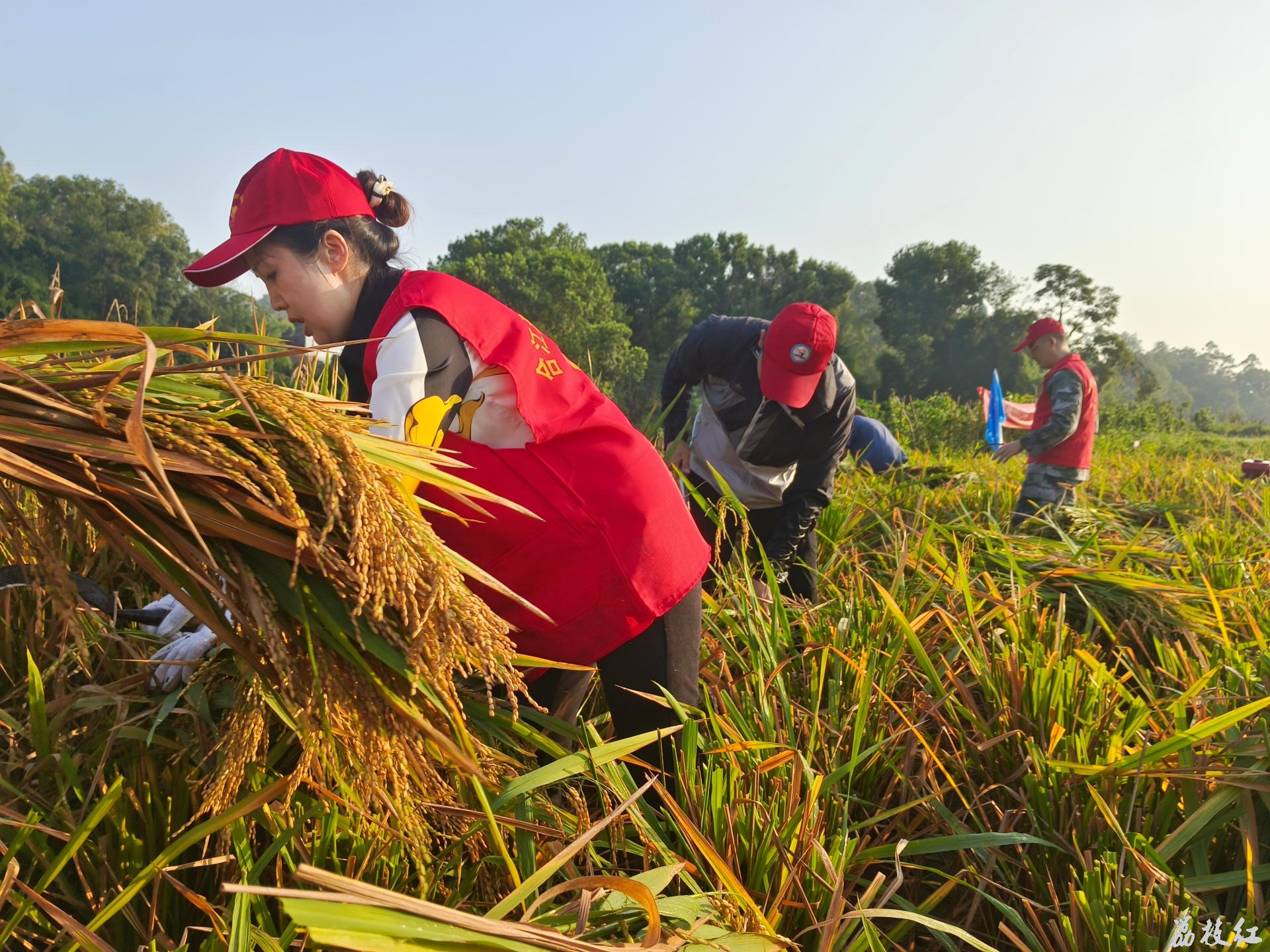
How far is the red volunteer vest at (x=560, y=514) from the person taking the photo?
1.40 m

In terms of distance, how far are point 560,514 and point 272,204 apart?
2.37 ft

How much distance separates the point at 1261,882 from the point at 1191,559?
1974 mm

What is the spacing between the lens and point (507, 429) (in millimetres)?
1419

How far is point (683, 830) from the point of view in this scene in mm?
1274

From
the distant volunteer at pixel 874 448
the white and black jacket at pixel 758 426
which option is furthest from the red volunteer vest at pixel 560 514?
the distant volunteer at pixel 874 448

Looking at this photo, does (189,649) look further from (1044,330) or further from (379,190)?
(1044,330)

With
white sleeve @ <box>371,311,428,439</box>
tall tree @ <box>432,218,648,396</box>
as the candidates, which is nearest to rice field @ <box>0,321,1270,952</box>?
white sleeve @ <box>371,311,428,439</box>

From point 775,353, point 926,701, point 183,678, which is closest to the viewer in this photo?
point 183,678

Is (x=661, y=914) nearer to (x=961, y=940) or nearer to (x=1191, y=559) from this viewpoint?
(x=961, y=940)

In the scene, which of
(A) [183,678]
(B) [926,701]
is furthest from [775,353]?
(A) [183,678]

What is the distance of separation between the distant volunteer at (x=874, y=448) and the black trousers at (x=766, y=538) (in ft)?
7.62

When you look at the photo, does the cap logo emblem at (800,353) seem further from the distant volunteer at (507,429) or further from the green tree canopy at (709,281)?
the green tree canopy at (709,281)

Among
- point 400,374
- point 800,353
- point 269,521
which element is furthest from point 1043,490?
point 269,521

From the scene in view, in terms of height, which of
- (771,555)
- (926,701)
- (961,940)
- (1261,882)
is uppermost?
(771,555)
